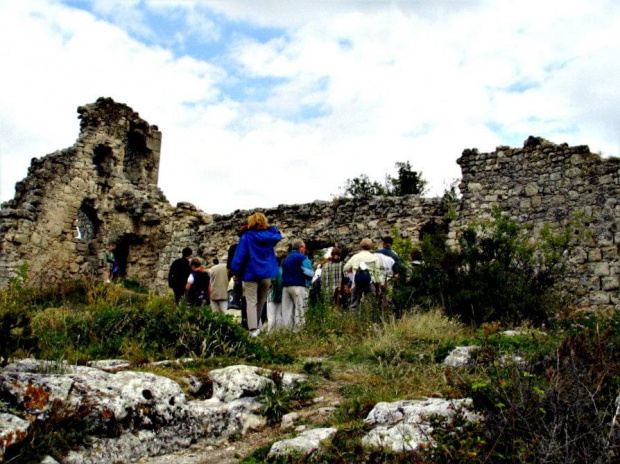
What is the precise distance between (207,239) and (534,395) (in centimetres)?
1447

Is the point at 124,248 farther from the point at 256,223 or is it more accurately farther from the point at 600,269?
the point at 600,269

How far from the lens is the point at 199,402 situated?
14.9ft

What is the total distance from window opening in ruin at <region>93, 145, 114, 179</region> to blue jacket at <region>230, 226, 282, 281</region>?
13219mm

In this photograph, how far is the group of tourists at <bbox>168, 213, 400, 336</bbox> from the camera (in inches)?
324

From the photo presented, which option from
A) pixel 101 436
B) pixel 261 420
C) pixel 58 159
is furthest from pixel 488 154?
pixel 58 159

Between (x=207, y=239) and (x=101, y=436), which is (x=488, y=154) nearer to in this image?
(x=207, y=239)

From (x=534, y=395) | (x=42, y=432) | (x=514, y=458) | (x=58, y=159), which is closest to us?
(x=514, y=458)

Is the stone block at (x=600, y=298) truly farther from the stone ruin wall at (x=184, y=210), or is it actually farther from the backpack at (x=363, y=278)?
the backpack at (x=363, y=278)

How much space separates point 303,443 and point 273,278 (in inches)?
220

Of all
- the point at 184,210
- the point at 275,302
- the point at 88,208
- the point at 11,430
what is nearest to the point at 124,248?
the point at 88,208

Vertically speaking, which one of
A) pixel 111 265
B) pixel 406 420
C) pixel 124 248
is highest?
pixel 124 248

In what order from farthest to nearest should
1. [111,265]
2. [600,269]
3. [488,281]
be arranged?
[111,265], [600,269], [488,281]

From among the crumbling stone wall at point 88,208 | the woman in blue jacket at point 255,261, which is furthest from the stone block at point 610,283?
the crumbling stone wall at point 88,208

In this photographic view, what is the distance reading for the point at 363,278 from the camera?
974 cm
